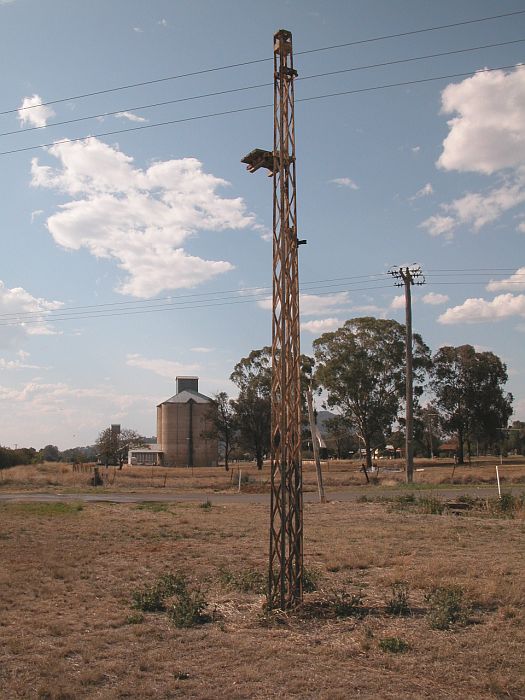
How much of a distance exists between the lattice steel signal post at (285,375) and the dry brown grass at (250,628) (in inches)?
25.0

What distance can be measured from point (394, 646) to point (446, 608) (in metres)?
1.20

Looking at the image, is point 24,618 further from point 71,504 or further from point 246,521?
point 71,504

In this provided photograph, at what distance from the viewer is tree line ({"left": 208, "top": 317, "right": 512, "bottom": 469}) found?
197 ft

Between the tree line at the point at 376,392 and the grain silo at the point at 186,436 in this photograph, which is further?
the grain silo at the point at 186,436

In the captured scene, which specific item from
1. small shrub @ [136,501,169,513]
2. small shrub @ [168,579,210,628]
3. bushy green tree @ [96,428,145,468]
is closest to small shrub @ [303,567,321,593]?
small shrub @ [168,579,210,628]

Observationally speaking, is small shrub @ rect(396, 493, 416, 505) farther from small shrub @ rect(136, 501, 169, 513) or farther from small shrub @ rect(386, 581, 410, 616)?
small shrub @ rect(386, 581, 410, 616)

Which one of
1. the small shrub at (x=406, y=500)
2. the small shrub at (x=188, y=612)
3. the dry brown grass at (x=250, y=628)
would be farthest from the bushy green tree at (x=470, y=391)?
the small shrub at (x=188, y=612)

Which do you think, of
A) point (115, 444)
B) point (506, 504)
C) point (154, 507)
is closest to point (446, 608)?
point (506, 504)

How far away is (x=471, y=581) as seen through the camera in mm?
9047

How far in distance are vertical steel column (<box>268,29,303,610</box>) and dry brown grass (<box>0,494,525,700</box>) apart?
1.84 feet

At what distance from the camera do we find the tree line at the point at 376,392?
6016 centimetres

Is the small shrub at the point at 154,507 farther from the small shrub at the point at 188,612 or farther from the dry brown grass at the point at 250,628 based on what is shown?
the small shrub at the point at 188,612

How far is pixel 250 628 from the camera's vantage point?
23.8 ft

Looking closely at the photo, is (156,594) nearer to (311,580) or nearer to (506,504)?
(311,580)
